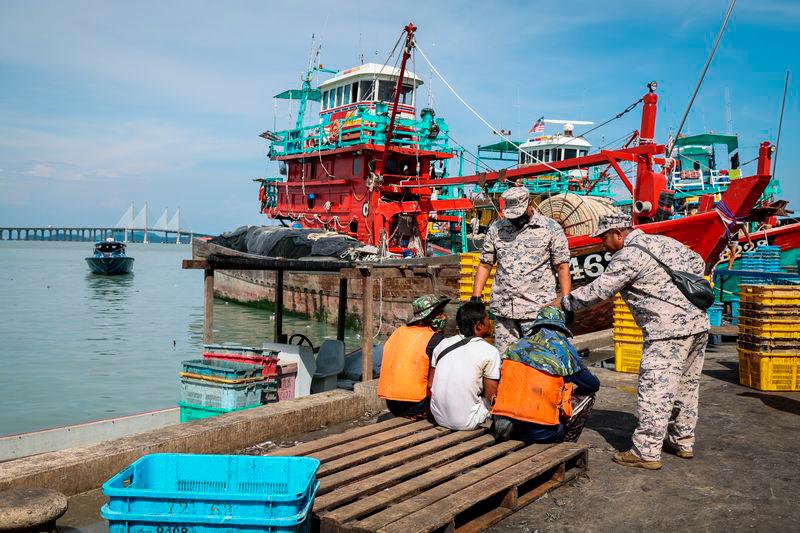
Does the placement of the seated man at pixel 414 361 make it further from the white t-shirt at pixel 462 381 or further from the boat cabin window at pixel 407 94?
the boat cabin window at pixel 407 94

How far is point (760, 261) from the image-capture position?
16.8m

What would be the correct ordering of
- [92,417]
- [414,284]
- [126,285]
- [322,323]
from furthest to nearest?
1. [126,285]
2. [322,323]
3. [414,284]
4. [92,417]

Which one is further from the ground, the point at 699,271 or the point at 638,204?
the point at 638,204

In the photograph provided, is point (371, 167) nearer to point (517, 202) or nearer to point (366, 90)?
point (366, 90)

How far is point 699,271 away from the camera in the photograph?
5062 millimetres

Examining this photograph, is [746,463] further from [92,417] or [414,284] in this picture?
[414,284]

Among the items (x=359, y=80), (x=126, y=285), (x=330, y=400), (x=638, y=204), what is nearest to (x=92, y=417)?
(x=330, y=400)

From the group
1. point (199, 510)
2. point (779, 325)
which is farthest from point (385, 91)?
point (199, 510)

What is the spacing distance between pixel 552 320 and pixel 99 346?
18.3m

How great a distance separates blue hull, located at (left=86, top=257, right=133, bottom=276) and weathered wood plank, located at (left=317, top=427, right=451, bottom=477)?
49797mm

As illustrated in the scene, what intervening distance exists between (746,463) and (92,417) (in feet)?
34.3

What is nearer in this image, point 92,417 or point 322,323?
point 92,417

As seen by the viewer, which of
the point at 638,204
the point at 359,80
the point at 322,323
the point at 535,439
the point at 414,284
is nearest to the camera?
the point at 535,439

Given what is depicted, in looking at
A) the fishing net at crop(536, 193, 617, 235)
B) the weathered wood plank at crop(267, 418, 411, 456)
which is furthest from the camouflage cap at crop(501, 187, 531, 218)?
the fishing net at crop(536, 193, 617, 235)
